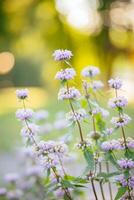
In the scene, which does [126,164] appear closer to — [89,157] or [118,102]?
[89,157]

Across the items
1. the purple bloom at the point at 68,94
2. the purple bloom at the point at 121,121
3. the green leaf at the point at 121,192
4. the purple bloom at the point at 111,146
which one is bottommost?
the green leaf at the point at 121,192

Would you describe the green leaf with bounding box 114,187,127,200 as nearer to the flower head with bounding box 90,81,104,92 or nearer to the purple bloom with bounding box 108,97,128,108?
the purple bloom with bounding box 108,97,128,108

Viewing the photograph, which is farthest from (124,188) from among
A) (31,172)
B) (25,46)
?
(25,46)

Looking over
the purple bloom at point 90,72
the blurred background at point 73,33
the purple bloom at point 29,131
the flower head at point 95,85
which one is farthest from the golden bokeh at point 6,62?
the purple bloom at point 29,131

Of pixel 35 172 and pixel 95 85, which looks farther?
pixel 35 172

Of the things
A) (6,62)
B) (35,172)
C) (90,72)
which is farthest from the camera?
(6,62)

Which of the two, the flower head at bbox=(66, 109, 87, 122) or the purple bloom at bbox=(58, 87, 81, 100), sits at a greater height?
the purple bloom at bbox=(58, 87, 81, 100)

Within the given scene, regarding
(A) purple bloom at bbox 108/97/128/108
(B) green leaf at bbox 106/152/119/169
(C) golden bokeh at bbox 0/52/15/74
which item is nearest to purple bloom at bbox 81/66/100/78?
(A) purple bloom at bbox 108/97/128/108

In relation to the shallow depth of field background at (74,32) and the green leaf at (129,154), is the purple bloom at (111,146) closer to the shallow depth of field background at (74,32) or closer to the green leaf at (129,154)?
the green leaf at (129,154)

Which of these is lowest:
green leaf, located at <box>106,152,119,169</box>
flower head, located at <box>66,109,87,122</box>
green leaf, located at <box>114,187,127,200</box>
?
green leaf, located at <box>114,187,127,200</box>

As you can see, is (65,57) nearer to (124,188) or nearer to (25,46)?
(124,188)

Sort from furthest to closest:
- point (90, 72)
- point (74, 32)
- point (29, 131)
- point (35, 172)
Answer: point (74, 32), point (35, 172), point (90, 72), point (29, 131)

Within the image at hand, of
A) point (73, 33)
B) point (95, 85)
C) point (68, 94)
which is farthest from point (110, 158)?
point (73, 33)
